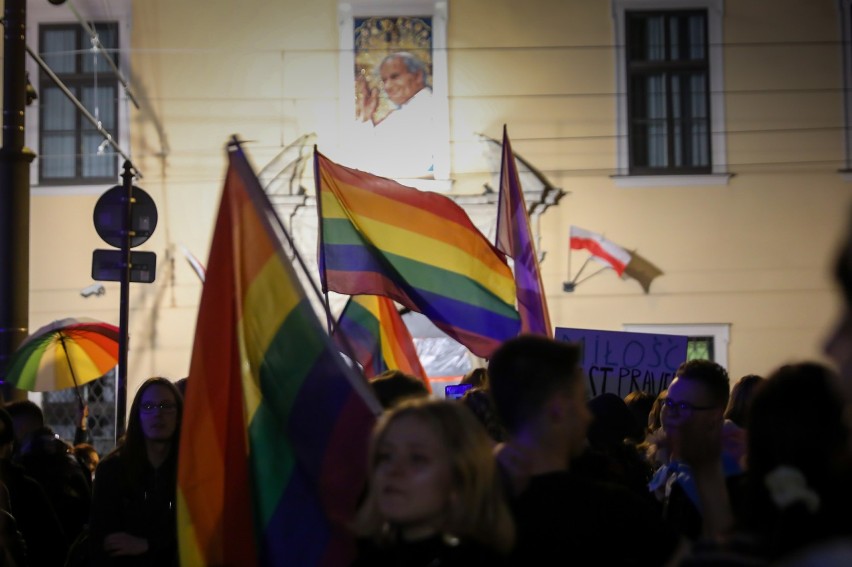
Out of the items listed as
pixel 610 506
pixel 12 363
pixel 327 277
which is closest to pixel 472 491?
pixel 610 506

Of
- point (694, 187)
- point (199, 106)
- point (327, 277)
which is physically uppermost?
point (199, 106)

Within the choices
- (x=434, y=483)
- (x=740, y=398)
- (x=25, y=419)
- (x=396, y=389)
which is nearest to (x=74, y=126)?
(x=25, y=419)

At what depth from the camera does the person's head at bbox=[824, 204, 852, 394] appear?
63.9 inches

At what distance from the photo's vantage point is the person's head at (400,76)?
17.9 metres

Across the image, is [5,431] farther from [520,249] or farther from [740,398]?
[520,249]

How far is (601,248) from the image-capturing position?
17797 mm

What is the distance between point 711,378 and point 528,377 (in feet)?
4.94

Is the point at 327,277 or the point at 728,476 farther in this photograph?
the point at 327,277

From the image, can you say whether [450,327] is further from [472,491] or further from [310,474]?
[472,491]

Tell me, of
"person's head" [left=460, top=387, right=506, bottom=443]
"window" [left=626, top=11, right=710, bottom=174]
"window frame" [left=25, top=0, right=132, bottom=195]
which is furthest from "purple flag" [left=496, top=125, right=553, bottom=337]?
"window frame" [left=25, top=0, right=132, bottom=195]

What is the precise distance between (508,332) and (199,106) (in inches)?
470

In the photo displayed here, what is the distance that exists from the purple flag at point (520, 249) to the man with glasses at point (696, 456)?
124 inches

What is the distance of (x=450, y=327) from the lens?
23.2ft

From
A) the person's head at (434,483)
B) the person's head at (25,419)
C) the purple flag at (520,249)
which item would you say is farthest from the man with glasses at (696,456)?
the person's head at (25,419)
